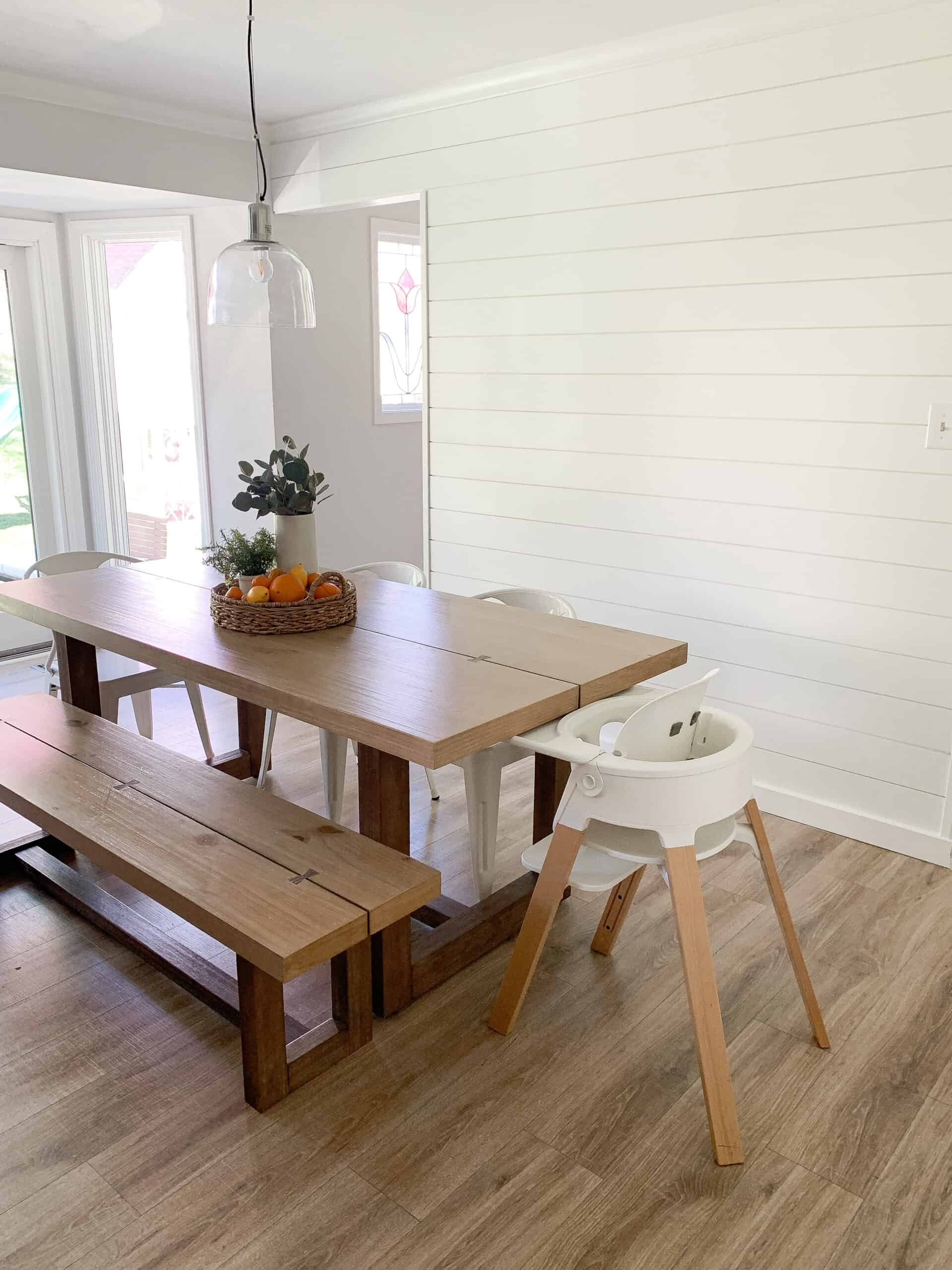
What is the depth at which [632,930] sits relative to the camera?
259 cm

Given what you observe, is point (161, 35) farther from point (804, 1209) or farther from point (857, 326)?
point (804, 1209)

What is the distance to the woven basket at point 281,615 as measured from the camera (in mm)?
2570

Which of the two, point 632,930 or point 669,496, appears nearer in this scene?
point 632,930

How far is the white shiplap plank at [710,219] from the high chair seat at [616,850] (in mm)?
1817

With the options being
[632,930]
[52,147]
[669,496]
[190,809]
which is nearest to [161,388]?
[52,147]

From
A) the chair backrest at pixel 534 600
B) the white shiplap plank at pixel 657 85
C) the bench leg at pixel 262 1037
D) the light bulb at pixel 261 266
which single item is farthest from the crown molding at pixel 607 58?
the bench leg at pixel 262 1037

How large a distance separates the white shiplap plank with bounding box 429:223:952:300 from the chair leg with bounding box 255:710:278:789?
5.92 feet

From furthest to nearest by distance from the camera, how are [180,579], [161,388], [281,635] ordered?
[161,388]
[180,579]
[281,635]

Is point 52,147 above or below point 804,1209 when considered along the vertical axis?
above

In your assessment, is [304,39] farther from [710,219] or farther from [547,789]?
[547,789]

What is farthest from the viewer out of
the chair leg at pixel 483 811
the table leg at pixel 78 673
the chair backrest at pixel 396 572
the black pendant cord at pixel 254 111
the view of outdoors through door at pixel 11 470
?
the view of outdoors through door at pixel 11 470

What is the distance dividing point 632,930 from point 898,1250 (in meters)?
1.01

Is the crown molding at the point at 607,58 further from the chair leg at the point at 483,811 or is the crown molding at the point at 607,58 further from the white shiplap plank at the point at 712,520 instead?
the chair leg at the point at 483,811

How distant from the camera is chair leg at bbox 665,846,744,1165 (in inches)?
72.4
